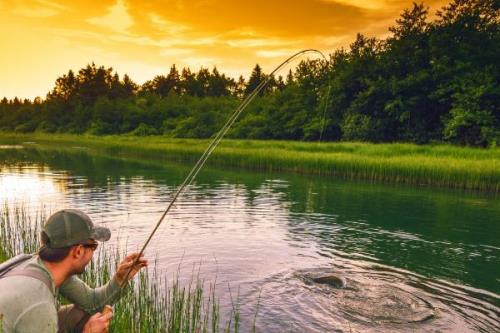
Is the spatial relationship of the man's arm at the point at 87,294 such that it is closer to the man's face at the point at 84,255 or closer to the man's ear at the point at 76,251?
the man's face at the point at 84,255

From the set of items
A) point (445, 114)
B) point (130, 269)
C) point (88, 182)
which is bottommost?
point (88, 182)

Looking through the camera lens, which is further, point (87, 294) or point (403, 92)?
point (403, 92)

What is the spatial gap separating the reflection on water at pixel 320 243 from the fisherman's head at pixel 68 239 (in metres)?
4.32

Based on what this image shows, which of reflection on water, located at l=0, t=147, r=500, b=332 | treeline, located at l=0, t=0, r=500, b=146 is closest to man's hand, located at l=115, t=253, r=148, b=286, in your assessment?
reflection on water, located at l=0, t=147, r=500, b=332

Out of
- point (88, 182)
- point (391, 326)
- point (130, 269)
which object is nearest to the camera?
point (130, 269)

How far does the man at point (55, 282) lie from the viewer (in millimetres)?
3057

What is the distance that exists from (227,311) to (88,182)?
1959 cm

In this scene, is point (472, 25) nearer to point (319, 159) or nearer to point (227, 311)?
point (319, 159)

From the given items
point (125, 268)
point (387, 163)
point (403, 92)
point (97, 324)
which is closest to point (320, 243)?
point (125, 268)

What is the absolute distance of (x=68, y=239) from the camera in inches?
138

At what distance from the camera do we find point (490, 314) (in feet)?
25.7

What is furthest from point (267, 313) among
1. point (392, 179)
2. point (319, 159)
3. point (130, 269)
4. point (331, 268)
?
point (319, 159)

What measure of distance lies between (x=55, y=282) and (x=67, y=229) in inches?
16.9

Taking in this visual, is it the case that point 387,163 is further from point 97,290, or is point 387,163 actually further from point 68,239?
point 68,239
